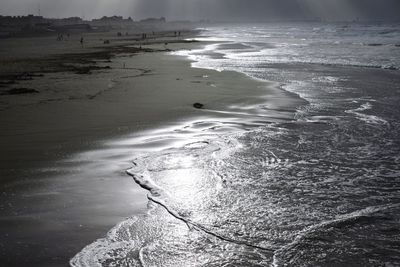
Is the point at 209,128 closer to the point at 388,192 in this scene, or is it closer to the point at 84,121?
the point at 84,121

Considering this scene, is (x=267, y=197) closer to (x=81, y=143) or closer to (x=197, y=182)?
(x=197, y=182)

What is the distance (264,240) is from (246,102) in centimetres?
841

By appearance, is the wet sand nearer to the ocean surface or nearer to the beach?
the beach

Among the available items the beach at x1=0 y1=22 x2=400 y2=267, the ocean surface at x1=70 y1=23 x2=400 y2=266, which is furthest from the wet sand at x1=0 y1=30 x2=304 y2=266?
the ocean surface at x1=70 y1=23 x2=400 y2=266

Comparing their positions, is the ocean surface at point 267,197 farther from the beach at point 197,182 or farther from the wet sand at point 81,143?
the wet sand at point 81,143

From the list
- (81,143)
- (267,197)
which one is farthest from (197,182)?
(81,143)

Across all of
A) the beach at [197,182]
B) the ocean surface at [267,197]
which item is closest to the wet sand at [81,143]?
the beach at [197,182]

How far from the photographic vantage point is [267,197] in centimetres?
496

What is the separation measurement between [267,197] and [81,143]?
13.4 ft

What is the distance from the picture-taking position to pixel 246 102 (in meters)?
12.0

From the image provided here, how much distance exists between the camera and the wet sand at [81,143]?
4086mm

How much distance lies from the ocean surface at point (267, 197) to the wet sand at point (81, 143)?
357 mm

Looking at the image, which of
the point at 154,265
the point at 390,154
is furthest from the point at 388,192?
the point at 154,265

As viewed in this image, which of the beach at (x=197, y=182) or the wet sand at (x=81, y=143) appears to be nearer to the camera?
the beach at (x=197, y=182)
